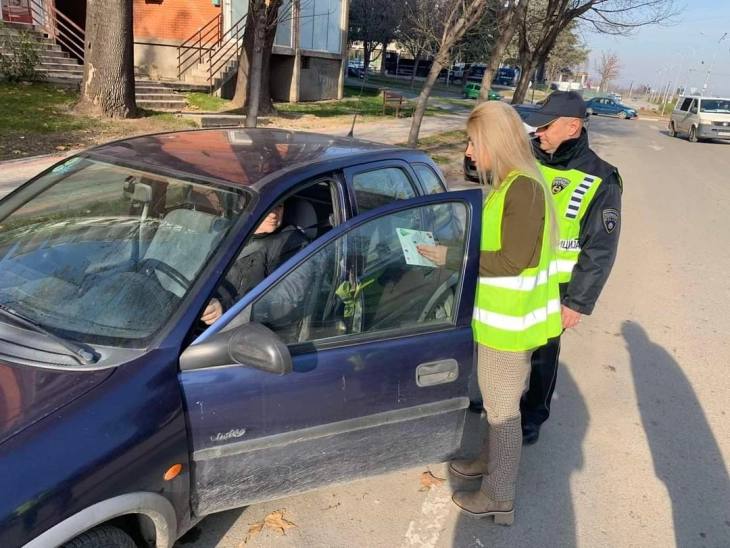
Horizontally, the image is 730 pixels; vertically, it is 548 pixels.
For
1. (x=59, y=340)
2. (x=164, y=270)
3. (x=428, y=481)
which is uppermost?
(x=164, y=270)

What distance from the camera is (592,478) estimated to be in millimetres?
3363

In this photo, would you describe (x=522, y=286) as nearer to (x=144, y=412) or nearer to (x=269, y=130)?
(x=144, y=412)

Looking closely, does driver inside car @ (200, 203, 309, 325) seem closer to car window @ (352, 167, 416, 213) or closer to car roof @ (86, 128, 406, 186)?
car roof @ (86, 128, 406, 186)

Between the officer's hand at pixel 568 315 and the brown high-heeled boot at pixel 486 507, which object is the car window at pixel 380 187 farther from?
the brown high-heeled boot at pixel 486 507

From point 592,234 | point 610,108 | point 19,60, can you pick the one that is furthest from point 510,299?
point 610,108

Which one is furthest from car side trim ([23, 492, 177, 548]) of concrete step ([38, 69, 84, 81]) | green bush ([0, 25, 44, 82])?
concrete step ([38, 69, 84, 81])

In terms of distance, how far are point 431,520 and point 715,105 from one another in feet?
96.4

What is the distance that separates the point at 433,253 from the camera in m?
2.60

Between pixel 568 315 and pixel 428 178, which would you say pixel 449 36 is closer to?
pixel 428 178

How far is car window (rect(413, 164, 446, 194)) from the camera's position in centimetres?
342

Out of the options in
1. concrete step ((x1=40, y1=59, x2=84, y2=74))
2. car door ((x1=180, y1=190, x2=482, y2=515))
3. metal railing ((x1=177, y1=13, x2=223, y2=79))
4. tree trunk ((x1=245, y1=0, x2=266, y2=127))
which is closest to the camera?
car door ((x1=180, y1=190, x2=482, y2=515))

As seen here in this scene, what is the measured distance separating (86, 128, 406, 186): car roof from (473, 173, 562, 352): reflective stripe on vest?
77cm

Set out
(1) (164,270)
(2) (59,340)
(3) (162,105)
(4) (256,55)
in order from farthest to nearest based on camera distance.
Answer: (3) (162,105) → (4) (256,55) → (1) (164,270) → (2) (59,340)

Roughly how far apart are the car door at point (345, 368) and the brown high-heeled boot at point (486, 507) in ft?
0.83
